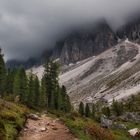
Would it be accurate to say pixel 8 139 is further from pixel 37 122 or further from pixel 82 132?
pixel 37 122

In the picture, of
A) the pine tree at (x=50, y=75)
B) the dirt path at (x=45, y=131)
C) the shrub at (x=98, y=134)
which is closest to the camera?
the dirt path at (x=45, y=131)

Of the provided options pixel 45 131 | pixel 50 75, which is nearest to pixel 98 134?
pixel 45 131

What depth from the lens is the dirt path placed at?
99.7 feet

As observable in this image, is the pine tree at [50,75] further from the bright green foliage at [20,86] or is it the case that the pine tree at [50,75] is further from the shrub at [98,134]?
the shrub at [98,134]

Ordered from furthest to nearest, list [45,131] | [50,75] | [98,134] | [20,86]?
[20,86]
[50,75]
[45,131]
[98,134]

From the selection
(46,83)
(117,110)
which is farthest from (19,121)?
(117,110)

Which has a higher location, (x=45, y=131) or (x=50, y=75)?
(x=50, y=75)

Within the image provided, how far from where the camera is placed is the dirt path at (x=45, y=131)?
30.4 meters

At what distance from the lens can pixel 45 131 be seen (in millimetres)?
33312

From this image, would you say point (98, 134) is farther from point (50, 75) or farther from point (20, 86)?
point (20, 86)

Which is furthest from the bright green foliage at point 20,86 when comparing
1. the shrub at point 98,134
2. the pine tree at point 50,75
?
the shrub at point 98,134

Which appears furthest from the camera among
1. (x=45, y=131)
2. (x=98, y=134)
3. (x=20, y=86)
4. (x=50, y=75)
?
A: (x=20, y=86)

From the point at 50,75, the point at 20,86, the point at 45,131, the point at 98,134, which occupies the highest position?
the point at 50,75

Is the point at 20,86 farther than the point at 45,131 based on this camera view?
Yes
